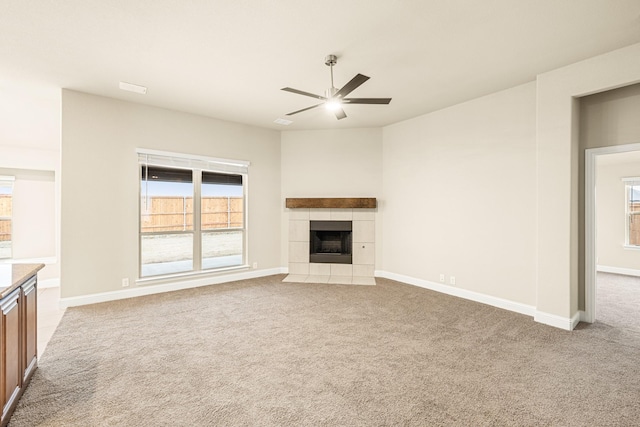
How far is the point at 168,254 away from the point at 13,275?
4112mm

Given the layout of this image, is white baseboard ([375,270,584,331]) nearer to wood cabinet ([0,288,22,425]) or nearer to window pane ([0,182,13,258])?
wood cabinet ([0,288,22,425])

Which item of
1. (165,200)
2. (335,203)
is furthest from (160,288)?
(335,203)

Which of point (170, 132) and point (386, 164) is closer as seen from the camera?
point (170, 132)

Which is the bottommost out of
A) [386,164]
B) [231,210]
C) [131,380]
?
[131,380]

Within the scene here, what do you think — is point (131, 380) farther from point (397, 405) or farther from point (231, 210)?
point (231, 210)

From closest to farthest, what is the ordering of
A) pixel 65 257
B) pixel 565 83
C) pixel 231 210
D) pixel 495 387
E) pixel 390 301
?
1. pixel 495 387
2. pixel 565 83
3. pixel 65 257
4. pixel 390 301
5. pixel 231 210

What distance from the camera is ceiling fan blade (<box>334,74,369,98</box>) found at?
8.62 ft

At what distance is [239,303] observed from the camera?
13.7ft

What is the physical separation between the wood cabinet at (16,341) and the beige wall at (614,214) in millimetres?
9108

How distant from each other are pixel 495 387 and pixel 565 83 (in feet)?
11.0

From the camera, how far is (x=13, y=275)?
6.93 feet

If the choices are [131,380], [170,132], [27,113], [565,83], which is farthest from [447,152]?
[27,113]

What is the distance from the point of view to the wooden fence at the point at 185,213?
476cm

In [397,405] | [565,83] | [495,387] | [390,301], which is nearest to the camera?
[397,405]
